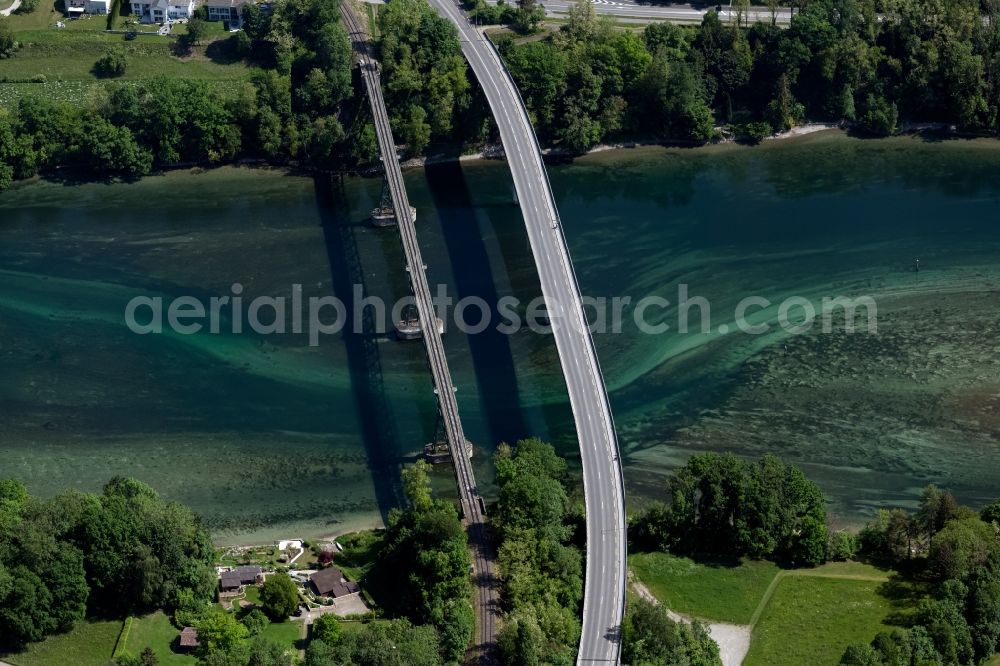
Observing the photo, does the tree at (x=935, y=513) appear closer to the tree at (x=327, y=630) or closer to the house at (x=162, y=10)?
the tree at (x=327, y=630)

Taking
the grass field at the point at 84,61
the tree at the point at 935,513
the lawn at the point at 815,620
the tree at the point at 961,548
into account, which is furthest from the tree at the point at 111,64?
the tree at the point at 961,548

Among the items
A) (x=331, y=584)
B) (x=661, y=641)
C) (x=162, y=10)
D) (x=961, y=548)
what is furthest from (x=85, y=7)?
(x=961, y=548)

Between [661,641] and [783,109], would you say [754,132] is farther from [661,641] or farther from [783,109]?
[661,641]

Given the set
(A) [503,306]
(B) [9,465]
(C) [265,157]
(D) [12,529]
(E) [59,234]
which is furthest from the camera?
(C) [265,157]

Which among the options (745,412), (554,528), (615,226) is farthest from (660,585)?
(615,226)

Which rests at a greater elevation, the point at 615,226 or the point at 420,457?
the point at 615,226

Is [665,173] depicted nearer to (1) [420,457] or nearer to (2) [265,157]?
(2) [265,157]
